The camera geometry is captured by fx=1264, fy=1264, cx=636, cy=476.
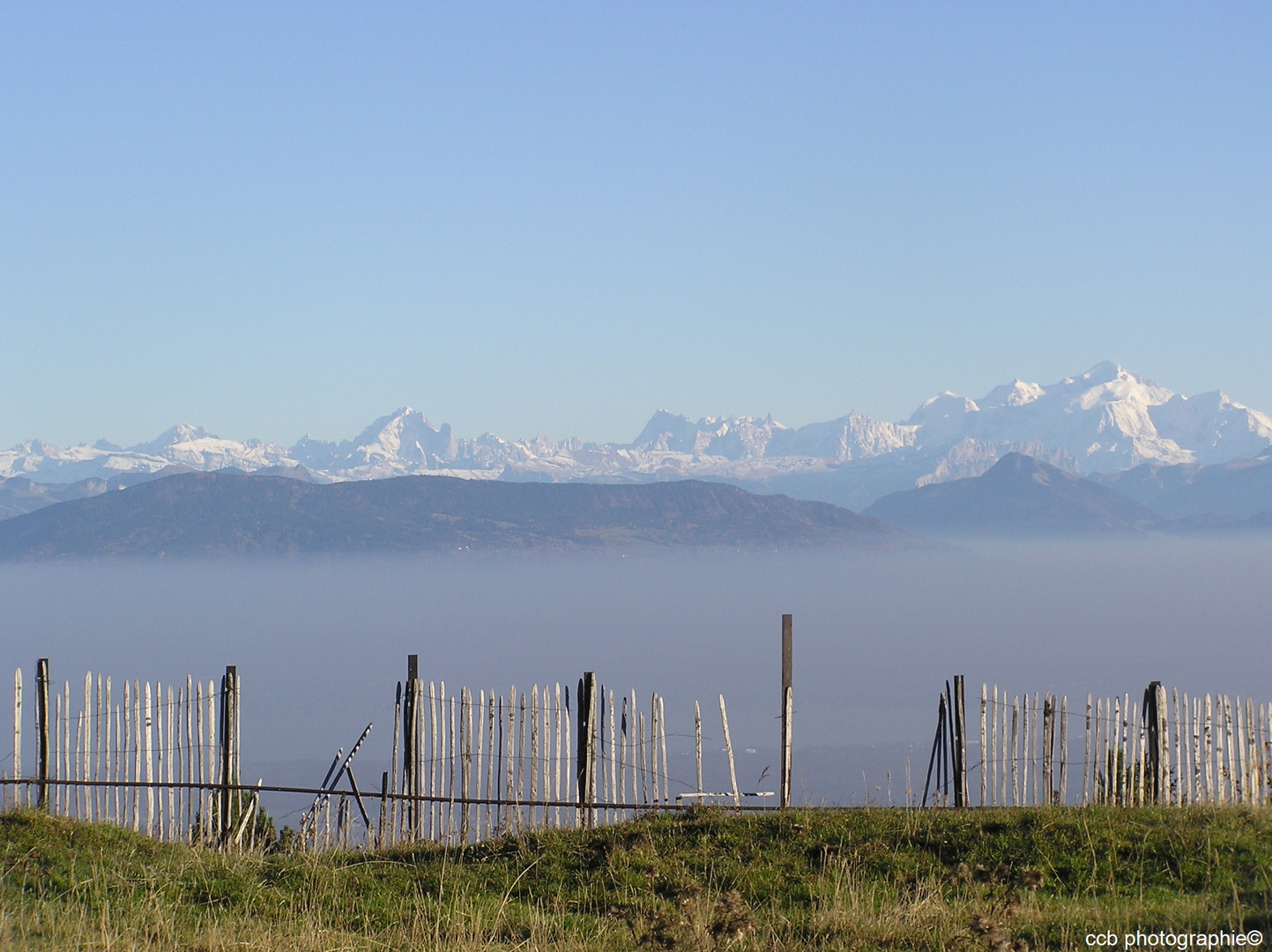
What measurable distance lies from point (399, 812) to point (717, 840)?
4889 millimetres

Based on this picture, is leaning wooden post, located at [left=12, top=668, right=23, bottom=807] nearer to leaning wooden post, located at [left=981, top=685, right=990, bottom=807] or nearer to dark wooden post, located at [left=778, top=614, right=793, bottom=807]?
dark wooden post, located at [left=778, top=614, right=793, bottom=807]

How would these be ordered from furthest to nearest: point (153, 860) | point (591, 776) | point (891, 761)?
point (891, 761) → point (591, 776) → point (153, 860)

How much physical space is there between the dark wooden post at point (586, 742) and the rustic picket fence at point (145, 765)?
3.58 m

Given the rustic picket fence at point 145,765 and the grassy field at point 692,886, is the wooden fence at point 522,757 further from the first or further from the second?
the grassy field at point 692,886

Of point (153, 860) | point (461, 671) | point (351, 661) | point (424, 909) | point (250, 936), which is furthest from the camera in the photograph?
point (351, 661)

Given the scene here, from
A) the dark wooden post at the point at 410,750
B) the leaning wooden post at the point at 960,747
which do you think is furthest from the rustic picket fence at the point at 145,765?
the leaning wooden post at the point at 960,747

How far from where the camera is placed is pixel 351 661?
150625 millimetres

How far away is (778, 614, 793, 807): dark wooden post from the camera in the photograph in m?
13.1

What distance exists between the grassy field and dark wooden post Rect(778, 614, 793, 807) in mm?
1712

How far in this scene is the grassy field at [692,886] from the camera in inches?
305

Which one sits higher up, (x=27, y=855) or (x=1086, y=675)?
(x=27, y=855)

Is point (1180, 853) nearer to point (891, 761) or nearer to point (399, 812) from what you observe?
point (399, 812)

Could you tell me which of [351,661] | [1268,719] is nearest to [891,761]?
[1268,719]

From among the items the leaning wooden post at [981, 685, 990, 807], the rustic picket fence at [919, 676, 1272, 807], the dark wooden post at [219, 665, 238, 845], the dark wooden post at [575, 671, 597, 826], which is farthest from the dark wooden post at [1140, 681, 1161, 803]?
the dark wooden post at [219, 665, 238, 845]
